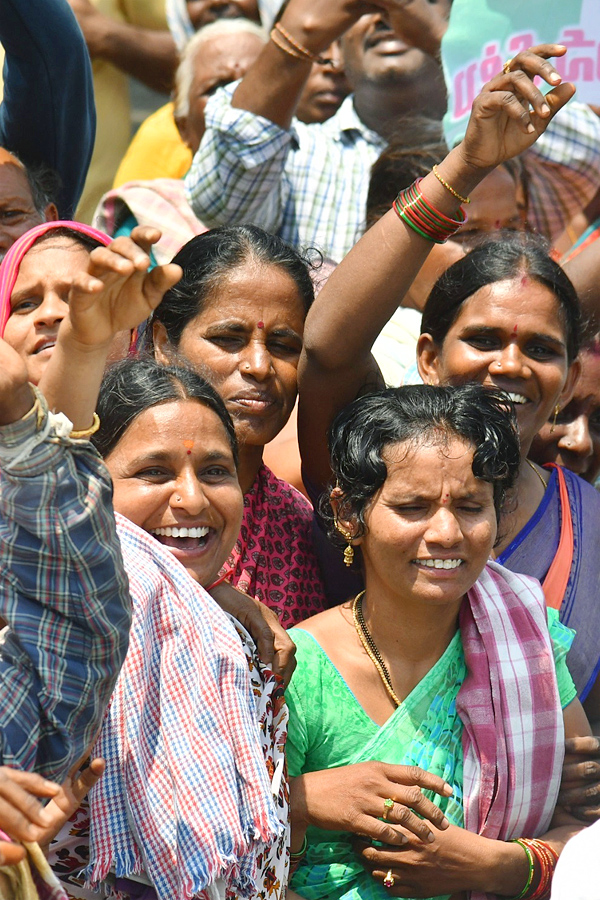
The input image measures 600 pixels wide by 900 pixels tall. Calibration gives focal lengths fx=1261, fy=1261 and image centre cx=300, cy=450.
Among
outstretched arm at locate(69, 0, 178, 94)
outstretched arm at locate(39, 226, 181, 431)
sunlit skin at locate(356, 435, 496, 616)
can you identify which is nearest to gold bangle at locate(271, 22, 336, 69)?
sunlit skin at locate(356, 435, 496, 616)

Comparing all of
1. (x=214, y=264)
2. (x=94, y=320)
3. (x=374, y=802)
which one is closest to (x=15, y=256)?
(x=214, y=264)

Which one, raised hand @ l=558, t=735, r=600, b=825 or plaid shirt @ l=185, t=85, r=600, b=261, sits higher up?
plaid shirt @ l=185, t=85, r=600, b=261

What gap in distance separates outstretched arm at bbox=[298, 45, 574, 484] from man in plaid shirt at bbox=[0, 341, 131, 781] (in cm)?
100

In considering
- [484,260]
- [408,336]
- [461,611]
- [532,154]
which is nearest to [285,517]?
[461,611]

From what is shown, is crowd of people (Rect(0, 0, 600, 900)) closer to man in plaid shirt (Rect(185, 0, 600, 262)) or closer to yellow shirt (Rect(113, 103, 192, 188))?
man in plaid shirt (Rect(185, 0, 600, 262))

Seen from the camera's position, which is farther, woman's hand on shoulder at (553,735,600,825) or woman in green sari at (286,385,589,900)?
woman's hand on shoulder at (553,735,600,825)

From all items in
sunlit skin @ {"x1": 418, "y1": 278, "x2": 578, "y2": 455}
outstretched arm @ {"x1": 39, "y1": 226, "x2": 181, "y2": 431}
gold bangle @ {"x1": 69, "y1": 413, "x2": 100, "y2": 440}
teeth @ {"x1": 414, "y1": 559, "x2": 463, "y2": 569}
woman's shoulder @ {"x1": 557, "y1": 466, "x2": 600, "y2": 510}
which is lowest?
woman's shoulder @ {"x1": 557, "y1": 466, "x2": 600, "y2": 510}

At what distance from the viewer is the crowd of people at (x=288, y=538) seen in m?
1.67

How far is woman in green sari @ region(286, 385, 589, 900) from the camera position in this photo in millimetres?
2369

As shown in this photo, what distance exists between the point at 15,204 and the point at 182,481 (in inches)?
45.9

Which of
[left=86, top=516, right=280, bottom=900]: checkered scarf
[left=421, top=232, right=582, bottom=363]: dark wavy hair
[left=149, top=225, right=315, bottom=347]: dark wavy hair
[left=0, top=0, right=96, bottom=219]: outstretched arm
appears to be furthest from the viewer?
[left=0, top=0, right=96, bottom=219]: outstretched arm

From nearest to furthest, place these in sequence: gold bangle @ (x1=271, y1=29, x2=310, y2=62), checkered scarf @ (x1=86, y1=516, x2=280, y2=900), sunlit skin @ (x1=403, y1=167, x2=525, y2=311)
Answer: checkered scarf @ (x1=86, y1=516, x2=280, y2=900), gold bangle @ (x1=271, y1=29, x2=310, y2=62), sunlit skin @ (x1=403, y1=167, x2=525, y2=311)

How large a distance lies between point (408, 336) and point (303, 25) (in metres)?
0.91

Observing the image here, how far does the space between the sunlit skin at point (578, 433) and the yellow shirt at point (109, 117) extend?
7.28 feet
